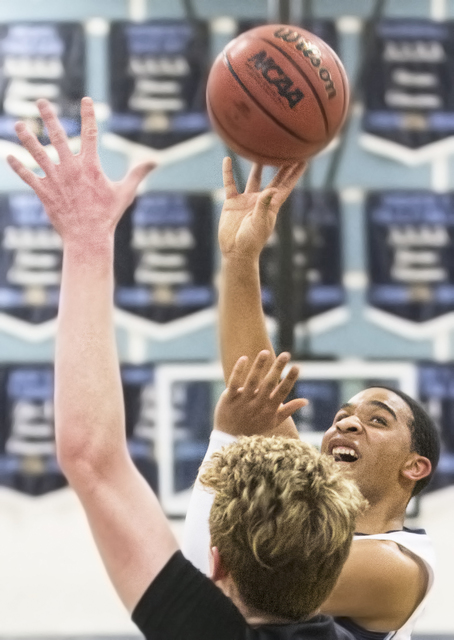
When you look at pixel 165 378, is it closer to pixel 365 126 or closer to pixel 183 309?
pixel 183 309

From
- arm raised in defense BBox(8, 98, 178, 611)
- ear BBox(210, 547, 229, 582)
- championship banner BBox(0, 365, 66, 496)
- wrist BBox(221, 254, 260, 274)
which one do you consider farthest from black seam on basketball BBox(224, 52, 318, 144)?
championship banner BBox(0, 365, 66, 496)

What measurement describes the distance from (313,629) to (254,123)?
3.92ft

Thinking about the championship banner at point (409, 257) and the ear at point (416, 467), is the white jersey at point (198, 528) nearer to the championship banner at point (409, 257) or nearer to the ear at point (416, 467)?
the ear at point (416, 467)

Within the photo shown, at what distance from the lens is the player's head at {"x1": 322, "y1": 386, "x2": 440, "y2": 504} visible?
6.57 ft

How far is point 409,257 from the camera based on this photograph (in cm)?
425

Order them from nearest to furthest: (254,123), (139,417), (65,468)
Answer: (65,468) < (254,123) < (139,417)

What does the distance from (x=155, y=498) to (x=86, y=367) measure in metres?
0.18

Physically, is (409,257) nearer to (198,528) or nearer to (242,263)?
(242,263)

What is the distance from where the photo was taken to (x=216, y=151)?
429 centimetres

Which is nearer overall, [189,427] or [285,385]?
[285,385]

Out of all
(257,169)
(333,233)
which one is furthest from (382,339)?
(257,169)

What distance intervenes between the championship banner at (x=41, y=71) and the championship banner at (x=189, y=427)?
4.71ft

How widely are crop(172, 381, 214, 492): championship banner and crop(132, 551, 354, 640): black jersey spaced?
316 centimetres

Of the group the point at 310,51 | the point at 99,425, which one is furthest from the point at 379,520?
the point at 99,425
